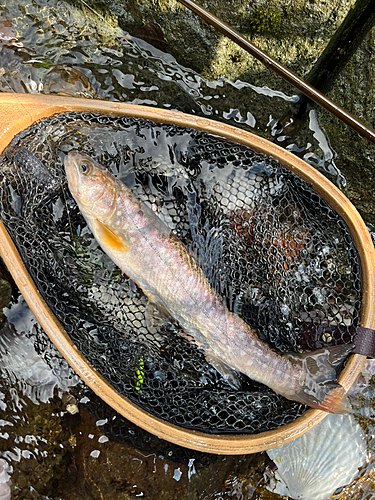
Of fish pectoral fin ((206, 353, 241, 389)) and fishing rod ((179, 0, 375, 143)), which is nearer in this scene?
fishing rod ((179, 0, 375, 143))

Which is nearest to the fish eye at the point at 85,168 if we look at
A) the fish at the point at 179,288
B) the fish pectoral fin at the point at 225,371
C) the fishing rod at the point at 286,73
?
the fish at the point at 179,288

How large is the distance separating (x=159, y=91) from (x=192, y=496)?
317 cm

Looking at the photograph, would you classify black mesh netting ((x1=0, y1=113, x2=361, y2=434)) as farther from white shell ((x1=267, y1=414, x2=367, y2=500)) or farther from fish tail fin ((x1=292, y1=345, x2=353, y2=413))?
white shell ((x1=267, y1=414, x2=367, y2=500))

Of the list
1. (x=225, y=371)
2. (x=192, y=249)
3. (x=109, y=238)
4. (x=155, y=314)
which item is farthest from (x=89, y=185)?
(x=225, y=371)

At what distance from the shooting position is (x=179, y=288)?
2.40m

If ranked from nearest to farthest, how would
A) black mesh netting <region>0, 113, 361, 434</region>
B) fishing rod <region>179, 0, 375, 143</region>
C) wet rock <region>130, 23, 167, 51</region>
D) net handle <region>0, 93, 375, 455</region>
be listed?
net handle <region>0, 93, 375, 455</region>
fishing rod <region>179, 0, 375, 143</region>
black mesh netting <region>0, 113, 361, 434</region>
wet rock <region>130, 23, 167, 51</region>

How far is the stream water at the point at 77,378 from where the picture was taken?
2.63 meters

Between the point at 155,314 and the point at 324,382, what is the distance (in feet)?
3.77

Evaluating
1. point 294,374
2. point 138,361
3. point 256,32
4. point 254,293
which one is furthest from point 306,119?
point 138,361

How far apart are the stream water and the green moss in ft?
1.38

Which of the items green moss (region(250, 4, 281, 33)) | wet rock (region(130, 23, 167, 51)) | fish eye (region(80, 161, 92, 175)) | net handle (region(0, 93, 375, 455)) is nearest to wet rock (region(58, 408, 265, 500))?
net handle (region(0, 93, 375, 455))

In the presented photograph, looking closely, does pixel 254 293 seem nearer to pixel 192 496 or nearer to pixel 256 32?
pixel 192 496

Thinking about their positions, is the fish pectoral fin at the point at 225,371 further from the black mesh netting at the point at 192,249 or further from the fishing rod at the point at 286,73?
the fishing rod at the point at 286,73

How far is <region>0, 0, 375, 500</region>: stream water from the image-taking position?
263cm
